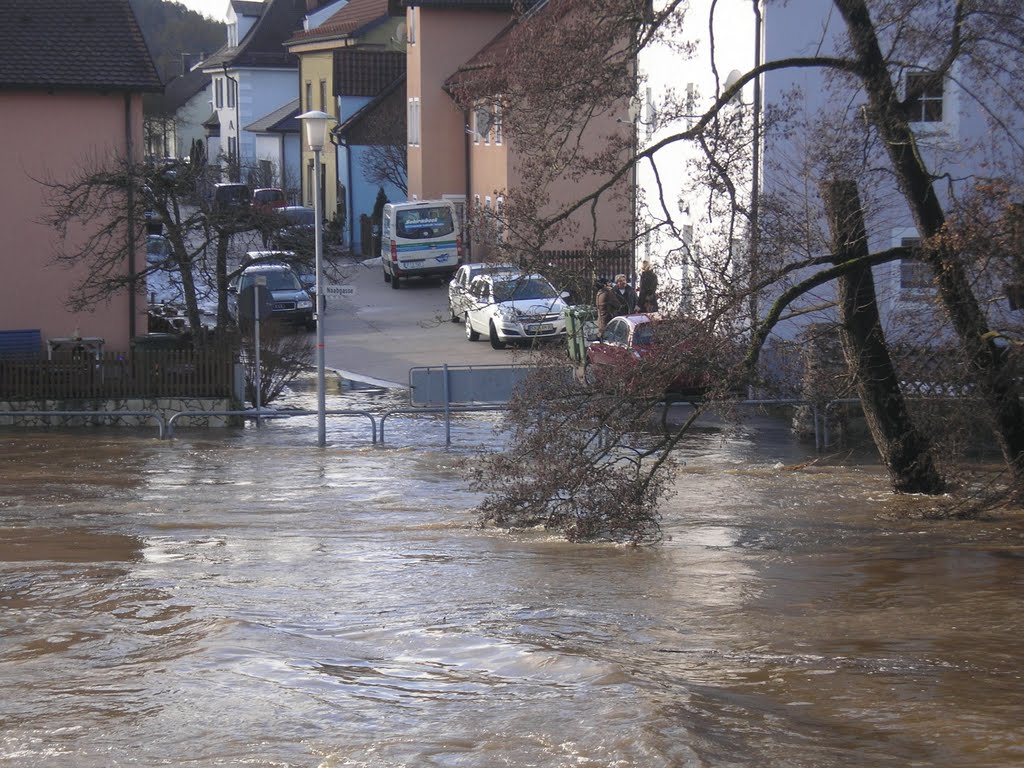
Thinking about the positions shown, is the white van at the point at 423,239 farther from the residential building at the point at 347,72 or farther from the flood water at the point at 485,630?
the flood water at the point at 485,630

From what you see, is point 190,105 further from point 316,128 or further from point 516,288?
point 516,288

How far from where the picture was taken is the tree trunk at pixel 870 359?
14.4 metres

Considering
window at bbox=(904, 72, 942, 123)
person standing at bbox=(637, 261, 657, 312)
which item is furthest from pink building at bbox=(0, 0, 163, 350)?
window at bbox=(904, 72, 942, 123)

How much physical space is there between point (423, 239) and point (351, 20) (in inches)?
776

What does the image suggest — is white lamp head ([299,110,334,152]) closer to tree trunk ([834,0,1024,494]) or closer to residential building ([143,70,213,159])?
tree trunk ([834,0,1024,494])

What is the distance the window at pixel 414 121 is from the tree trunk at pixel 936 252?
32.9m

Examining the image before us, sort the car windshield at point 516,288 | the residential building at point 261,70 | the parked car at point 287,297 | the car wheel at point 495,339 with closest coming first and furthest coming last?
1. the car windshield at point 516,288
2. the car wheel at point 495,339
3. the parked car at point 287,297
4. the residential building at point 261,70

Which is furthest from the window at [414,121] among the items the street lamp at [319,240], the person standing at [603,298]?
the person standing at [603,298]

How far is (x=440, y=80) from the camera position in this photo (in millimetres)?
44781

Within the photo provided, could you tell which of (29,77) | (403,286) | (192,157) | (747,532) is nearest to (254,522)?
(747,532)

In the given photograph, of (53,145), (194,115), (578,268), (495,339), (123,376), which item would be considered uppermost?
(194,115)

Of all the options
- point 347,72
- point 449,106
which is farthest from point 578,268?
point 347,72

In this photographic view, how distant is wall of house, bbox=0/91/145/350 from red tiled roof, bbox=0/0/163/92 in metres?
0.34

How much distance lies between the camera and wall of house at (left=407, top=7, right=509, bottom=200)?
145ft
